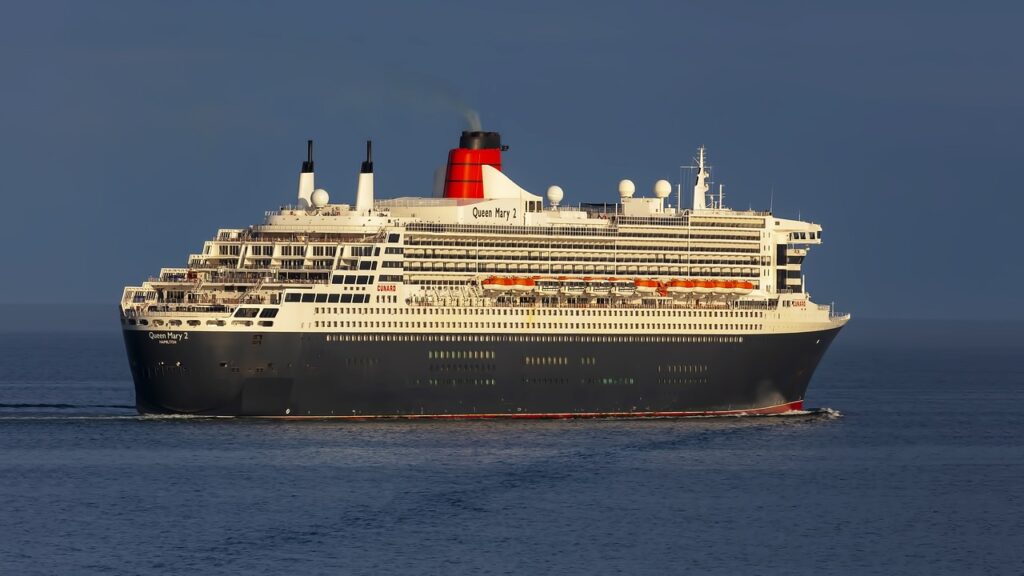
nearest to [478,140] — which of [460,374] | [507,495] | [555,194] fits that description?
[555,194]

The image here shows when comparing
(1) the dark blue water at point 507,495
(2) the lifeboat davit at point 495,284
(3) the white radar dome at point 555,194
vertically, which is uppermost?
(3) the white radar dome at point 555,194

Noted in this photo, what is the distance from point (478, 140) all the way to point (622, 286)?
9392mm

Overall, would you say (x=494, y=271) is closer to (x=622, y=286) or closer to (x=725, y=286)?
(x=622, y=286)

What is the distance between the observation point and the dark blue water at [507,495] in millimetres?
52375

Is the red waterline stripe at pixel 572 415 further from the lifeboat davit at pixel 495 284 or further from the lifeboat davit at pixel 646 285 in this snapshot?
the lifeboat davit at pixel 495 284

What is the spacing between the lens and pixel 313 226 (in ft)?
255

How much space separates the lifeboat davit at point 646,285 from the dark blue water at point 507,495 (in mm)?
6010

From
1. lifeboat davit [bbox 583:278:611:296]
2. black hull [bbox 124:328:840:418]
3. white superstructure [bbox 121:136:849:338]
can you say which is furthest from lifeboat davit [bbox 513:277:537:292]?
black hull [bbox 124:328:840:418]

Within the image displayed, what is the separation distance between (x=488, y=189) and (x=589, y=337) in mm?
8795

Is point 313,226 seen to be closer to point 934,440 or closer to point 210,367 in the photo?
point 210,367

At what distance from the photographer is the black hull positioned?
73812mm

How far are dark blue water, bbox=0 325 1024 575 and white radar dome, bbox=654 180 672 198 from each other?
10.8 metres

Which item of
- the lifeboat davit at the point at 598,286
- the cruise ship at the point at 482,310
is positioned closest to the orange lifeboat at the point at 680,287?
the cruise ship at the point at 482,310

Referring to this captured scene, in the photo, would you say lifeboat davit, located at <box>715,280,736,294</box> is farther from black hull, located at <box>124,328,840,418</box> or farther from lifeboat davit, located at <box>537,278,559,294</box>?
lifeboat davit, located at <box>537,278,559,294</box>
